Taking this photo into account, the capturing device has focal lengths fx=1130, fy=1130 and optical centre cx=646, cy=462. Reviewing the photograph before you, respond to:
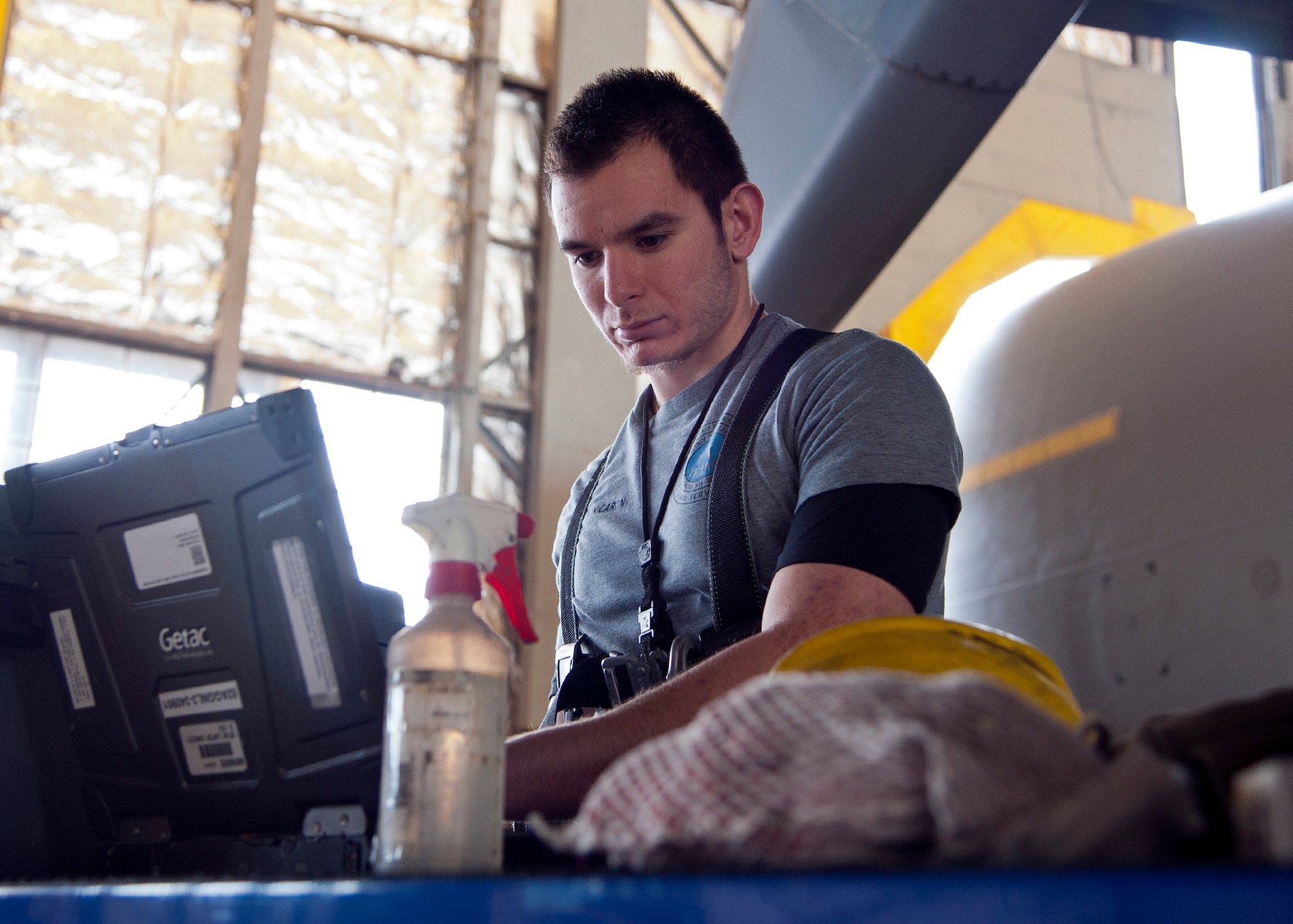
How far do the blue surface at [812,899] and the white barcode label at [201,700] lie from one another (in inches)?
13.8

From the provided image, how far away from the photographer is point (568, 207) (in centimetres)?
146

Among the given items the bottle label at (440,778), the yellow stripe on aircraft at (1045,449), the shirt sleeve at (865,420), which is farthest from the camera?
the yellow stripe on aircraft at (1045,449)

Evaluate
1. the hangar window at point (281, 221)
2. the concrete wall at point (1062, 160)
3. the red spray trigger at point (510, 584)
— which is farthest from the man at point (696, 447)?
the concrete wall at point (1062, 160)

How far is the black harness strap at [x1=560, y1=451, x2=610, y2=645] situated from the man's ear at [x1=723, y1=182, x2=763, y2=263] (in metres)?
0.37

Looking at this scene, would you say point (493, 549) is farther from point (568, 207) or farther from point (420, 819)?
point (568, 207)

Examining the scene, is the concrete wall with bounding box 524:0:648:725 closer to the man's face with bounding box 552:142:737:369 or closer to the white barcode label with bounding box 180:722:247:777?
the man's face with bounding box 552:142:737:369

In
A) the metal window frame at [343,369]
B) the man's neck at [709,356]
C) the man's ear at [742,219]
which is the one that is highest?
the metal window frame at [343,369]

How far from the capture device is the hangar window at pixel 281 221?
4539mm

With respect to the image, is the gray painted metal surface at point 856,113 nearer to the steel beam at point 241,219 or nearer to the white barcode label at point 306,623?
the white barcode label at point 306,623

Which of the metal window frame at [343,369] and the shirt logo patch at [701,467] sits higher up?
the metal window frame at [343,369]

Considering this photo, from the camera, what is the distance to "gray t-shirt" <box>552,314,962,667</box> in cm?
115

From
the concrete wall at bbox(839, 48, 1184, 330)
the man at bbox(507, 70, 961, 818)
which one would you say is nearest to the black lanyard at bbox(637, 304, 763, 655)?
the man at bbox(507, 70, 961, 818)

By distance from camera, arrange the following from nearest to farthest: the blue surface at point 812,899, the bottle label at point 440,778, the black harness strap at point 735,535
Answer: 1. the blue surface at point 812,899
2. the bottle label at point 440,778
3. the black harness strap at point 735,535

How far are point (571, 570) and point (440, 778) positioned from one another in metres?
0.94
